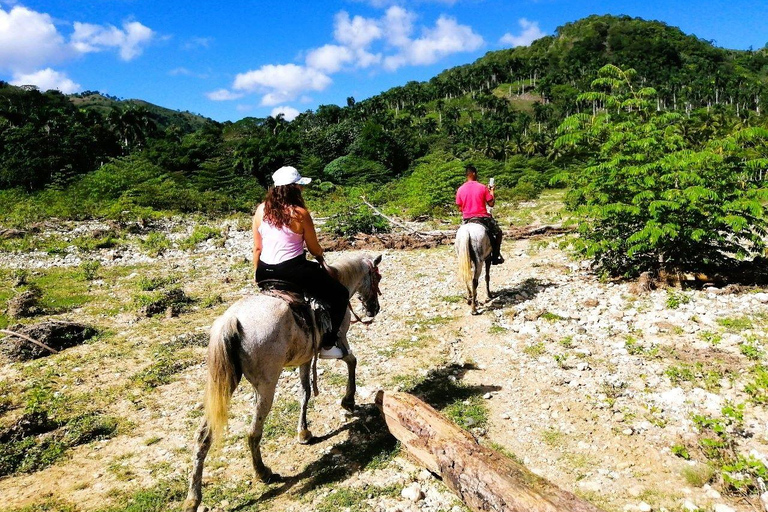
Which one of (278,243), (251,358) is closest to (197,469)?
(251,358)

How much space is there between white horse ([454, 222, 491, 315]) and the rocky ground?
69 centimetres

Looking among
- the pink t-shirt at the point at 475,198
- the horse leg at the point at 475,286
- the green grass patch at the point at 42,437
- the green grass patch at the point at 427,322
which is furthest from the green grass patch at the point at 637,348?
the green grass patch at the point at 42,437

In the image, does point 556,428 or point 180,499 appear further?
point 556,428

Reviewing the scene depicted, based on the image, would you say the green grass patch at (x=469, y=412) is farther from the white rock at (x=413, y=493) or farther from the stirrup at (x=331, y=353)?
the stirrup at (x=331, y=353)

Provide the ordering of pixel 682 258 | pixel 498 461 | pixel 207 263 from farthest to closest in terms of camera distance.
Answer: pixel 207 263 < pixel 682 258 < pixel 498 461

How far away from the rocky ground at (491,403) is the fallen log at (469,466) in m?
0.25

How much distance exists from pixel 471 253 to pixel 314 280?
16.8ft

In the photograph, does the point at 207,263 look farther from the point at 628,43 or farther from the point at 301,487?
the point at 628,43

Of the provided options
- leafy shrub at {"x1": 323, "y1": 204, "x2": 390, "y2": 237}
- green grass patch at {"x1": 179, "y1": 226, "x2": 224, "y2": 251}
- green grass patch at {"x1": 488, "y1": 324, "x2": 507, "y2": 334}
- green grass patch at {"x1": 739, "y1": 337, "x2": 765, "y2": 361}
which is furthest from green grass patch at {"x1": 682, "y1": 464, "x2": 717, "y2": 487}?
green grass patch at {"x1": 179, "y1": 226, "x2": 224, "y2": 251}

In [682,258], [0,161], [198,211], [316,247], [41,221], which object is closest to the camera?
A: [316,247]

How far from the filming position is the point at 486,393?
20.6ft

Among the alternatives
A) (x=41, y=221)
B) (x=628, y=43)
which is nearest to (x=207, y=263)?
(x=41, y=221)

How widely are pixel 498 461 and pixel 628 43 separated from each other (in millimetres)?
234930

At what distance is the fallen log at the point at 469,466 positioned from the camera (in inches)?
138
